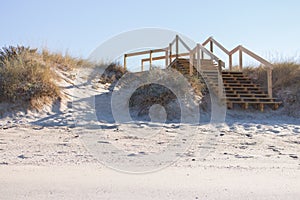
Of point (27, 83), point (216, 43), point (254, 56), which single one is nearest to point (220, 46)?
point (216, 43)

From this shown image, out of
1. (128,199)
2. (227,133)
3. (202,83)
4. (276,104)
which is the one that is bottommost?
(128,199)

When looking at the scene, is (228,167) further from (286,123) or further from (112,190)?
(286,123)

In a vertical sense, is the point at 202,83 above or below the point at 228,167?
above

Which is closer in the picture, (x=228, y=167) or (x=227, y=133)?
(x=228, y=167)

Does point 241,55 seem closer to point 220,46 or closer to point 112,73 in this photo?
point 220,46

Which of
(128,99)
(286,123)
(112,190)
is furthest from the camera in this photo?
(128,99)

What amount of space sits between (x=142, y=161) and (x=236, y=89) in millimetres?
6690

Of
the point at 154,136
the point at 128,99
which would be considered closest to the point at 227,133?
the point at 154,136

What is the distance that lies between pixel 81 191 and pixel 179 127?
13.7 feet

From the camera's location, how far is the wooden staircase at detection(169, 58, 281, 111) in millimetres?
9359

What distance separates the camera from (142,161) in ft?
13.9

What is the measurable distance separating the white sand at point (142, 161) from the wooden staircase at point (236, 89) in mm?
1641

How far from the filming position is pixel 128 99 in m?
9.24

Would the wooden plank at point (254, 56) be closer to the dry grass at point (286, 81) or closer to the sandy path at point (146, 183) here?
the dry grass at point (286, 81)
